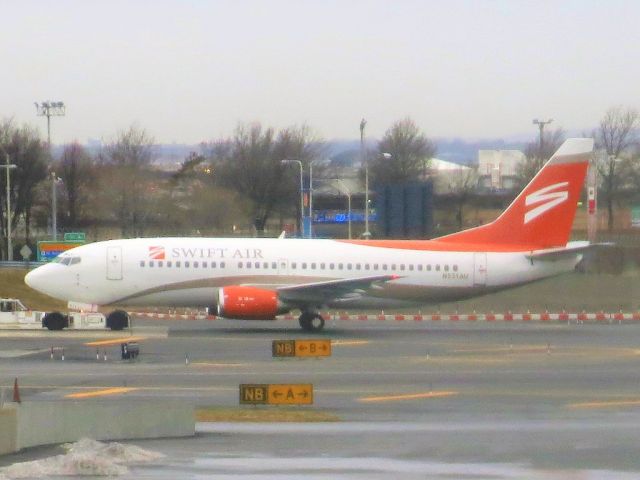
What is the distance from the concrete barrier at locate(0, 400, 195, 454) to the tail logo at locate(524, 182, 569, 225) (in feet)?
75.0

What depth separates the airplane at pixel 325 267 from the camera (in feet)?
127

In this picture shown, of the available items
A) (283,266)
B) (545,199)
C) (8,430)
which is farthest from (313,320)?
(8,430)

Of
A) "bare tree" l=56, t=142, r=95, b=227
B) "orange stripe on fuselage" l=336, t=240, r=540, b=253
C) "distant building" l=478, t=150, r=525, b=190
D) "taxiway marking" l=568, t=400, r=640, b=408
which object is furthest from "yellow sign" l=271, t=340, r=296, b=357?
"distant building" l=478, t=150, r=525, b=190

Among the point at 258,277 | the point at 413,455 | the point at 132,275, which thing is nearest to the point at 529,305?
the point at 258,277

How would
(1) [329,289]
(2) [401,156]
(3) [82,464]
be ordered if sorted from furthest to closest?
1. (2) [401,156]
2. (1) [329,289]
3. (3) [82,464]

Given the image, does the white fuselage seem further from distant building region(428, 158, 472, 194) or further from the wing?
distant building region(428, 158, 472, 194)

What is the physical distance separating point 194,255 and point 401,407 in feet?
55.7

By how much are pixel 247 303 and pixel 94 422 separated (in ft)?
61.3

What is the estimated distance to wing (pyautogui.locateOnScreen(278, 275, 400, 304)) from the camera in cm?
3844

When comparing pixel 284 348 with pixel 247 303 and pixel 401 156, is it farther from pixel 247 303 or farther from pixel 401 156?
pixel 401 156

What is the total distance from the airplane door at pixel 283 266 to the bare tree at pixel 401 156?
32.1m

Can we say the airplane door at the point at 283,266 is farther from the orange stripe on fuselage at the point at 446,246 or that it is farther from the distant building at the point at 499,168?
the distant building at the point at 499,168

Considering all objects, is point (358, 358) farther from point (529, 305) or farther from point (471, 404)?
point (529, 305)

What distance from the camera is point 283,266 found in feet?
130
